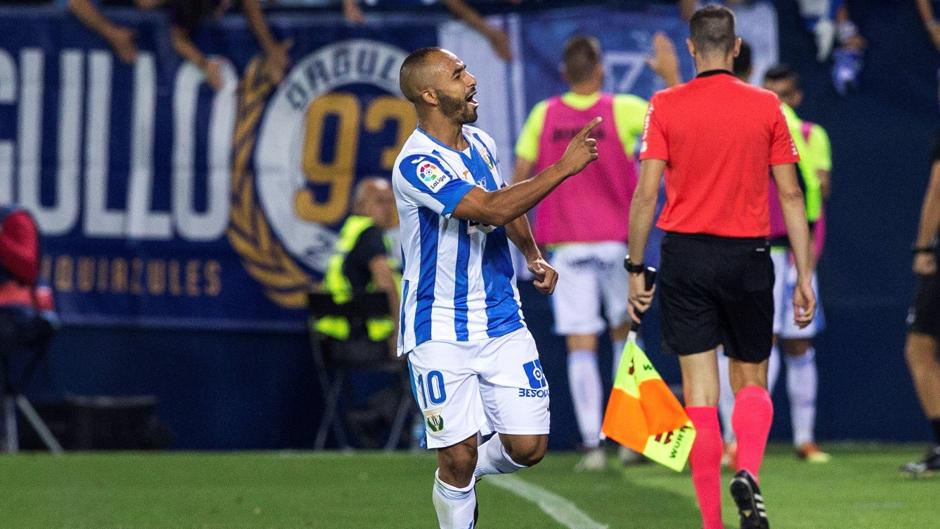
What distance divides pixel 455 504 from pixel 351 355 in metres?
5.85

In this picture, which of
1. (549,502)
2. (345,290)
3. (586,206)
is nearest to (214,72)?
(345,290)

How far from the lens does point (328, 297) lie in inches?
458

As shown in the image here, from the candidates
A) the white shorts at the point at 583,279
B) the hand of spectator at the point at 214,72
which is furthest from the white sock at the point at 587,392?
the hand of spectator at the point at 214,72

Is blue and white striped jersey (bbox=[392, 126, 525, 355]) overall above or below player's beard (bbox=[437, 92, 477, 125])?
below

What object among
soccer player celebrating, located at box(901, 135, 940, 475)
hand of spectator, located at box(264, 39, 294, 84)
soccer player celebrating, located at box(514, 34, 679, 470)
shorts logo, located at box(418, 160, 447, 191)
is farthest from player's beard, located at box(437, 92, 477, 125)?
hand of spectator, located at box(264, 39, 294, 84)

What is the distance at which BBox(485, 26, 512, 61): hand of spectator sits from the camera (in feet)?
39.8

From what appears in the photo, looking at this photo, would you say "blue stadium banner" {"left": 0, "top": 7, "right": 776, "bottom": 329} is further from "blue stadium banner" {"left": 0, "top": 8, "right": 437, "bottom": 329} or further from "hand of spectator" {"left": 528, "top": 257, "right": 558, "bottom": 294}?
"hand of spectator" {"left": 528, "top": 257, "right": 558, "bottom": 294}

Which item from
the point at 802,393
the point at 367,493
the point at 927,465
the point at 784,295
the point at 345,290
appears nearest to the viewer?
the point at 367,493

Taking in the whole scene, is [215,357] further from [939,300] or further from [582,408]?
[939,300]

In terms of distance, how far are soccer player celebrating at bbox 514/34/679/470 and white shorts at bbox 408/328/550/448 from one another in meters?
4.15

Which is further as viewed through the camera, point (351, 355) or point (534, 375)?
point (351, 355)

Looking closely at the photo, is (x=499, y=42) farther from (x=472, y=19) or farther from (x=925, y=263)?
(x=925, y=263)

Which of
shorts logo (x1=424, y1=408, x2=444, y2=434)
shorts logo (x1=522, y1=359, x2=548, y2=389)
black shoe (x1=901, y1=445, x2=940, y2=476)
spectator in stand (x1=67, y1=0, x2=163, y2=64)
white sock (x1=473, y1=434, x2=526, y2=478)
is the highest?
spectator in stand (x1=67, y1=0, x2=163, y2=64)

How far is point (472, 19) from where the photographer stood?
12.1m
